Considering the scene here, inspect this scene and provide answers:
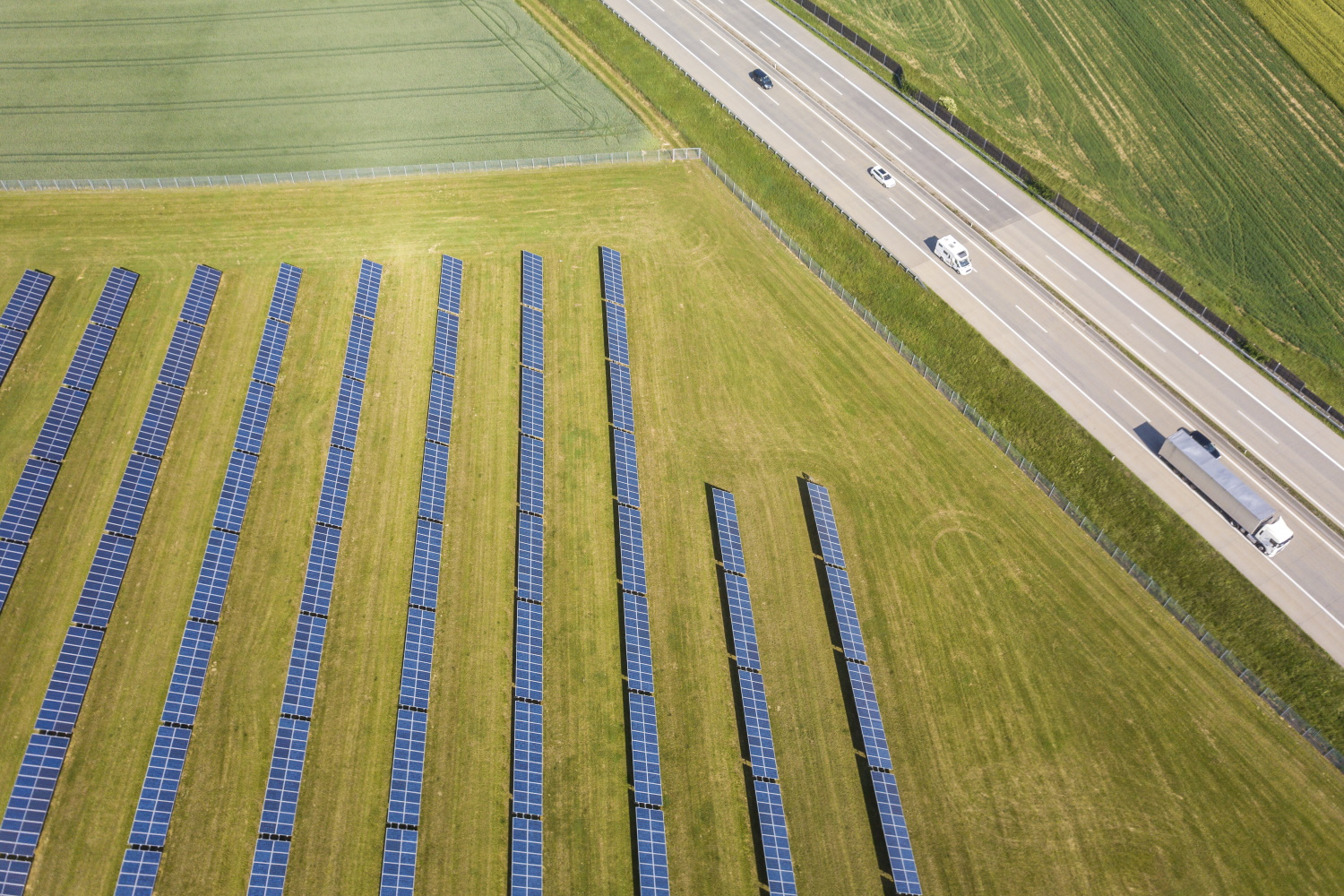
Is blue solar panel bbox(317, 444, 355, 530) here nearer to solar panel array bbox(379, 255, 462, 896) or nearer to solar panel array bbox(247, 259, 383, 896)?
solar panel array bbox(247, 259, 383, 896)

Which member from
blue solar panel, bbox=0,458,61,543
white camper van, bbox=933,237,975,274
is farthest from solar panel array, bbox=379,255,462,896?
white camper van, bbox=933,237,975,274

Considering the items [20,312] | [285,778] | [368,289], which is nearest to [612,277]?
[368,289]

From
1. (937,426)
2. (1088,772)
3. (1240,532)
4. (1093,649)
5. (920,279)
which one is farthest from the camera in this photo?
(920,279)

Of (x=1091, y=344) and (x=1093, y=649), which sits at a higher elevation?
(x=1091, y=344)

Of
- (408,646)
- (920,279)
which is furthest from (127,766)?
(920,279)

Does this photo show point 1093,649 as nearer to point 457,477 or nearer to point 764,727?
point 764,727

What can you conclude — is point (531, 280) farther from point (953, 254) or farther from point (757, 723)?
point (757, 723)

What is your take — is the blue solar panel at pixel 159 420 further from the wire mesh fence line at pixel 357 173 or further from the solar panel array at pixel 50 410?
the wire mesh fence line at pixel 357 173
